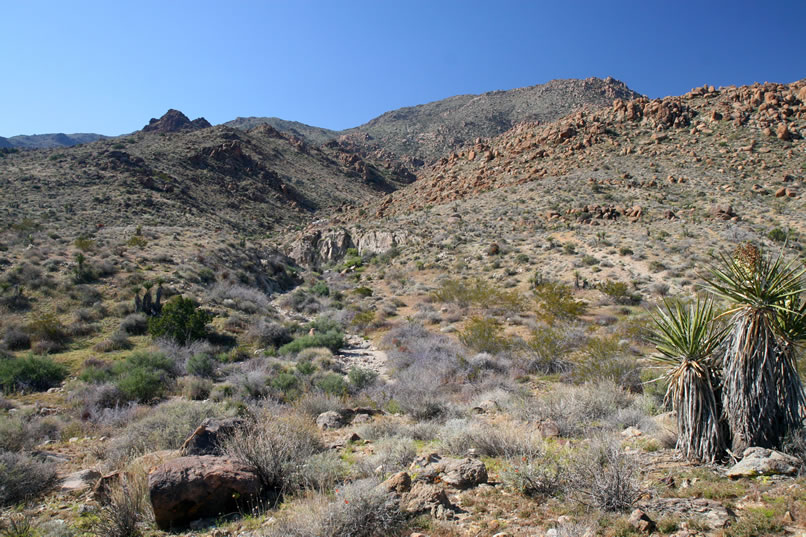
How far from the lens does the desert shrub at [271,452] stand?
4.39m

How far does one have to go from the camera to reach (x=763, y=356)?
4.25 m

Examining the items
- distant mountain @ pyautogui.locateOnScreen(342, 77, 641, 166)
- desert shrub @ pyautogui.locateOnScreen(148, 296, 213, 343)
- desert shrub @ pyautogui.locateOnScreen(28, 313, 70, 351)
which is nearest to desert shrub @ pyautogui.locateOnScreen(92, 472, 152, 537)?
desert shrub @ pyautogui.locateOnScreen(148, 296, 213, 343)

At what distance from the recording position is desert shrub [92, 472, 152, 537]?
3.66 meters

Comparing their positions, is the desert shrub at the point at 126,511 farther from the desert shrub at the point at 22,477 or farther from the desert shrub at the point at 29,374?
the desert shrub at the point at 29,374

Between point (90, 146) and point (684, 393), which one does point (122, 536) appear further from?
point (90, 146)

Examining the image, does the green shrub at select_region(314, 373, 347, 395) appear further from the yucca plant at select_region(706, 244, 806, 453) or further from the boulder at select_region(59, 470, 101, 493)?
the yucca plant at select_region(706, 244, 806, 453)

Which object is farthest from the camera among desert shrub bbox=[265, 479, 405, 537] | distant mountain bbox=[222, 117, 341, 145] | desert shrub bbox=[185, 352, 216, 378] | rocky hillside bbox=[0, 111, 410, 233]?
distant mountain bbox=[222, 117, 341, 145]

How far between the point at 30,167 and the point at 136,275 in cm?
3502

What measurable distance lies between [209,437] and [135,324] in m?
10.5

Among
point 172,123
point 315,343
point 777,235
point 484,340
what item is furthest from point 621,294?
point 172,123

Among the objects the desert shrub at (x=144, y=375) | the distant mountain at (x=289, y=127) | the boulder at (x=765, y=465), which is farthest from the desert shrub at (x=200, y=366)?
the distant mountain at (x=289, y=127)

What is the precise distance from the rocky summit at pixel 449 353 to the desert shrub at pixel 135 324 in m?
0.10

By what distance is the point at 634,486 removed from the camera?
3.85 metres

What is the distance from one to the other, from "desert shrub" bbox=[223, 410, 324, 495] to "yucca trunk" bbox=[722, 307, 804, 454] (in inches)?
191
